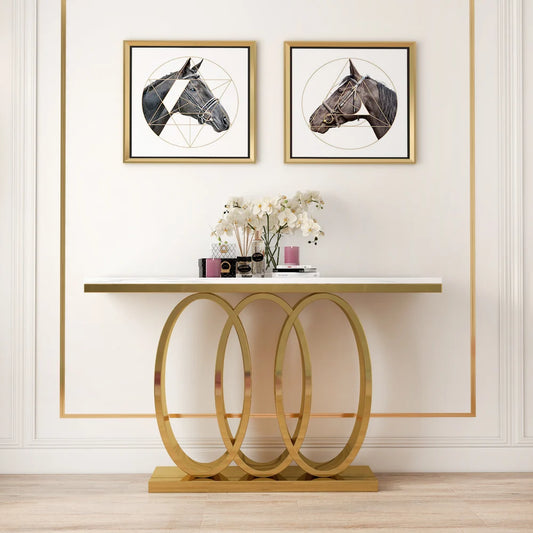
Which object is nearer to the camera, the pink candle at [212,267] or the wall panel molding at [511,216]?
the pink candle at [212,267]

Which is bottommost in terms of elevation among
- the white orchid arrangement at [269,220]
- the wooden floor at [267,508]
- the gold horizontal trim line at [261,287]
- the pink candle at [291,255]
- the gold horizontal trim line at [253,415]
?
the wooden floor at [267,508]

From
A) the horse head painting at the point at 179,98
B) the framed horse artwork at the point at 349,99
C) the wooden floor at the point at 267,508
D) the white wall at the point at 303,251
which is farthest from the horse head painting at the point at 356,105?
the wooden floor at the point at 267,508

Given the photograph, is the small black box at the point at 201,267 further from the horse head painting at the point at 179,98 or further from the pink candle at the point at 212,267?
the horse head painting at the point at 179,98

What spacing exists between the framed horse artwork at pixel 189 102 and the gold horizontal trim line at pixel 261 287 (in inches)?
27.4

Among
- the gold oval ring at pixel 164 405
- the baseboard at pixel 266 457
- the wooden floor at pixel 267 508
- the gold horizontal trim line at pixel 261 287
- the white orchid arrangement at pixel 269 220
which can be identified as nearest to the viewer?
the wooden floor at pixel 267 508

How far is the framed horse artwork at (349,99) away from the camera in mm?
2725

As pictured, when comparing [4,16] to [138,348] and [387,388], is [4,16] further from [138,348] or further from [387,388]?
[387,388]

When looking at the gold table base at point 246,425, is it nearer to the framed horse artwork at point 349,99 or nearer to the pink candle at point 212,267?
the pink candle at point 212,267

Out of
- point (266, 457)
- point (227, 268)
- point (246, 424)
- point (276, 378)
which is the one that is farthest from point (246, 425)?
point (227, 268)

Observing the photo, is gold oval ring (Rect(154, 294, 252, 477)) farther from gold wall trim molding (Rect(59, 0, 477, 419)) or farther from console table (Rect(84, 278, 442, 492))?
gold wall trim molding (Rect(59, 0, 477, 419))

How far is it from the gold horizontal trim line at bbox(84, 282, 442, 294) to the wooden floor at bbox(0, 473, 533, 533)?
2.74 feet

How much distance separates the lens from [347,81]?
273 cm

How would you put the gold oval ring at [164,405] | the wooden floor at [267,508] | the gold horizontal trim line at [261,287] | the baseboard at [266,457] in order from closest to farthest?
1. the wooden floor at [267,508]
2. the gold horizontal trim line at [261,287]
3. the gold oval ring at [164,405]
4. the baseboard at [266,457]

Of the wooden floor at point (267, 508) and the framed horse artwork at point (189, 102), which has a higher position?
the framed horse artwork at point (189, 102)
